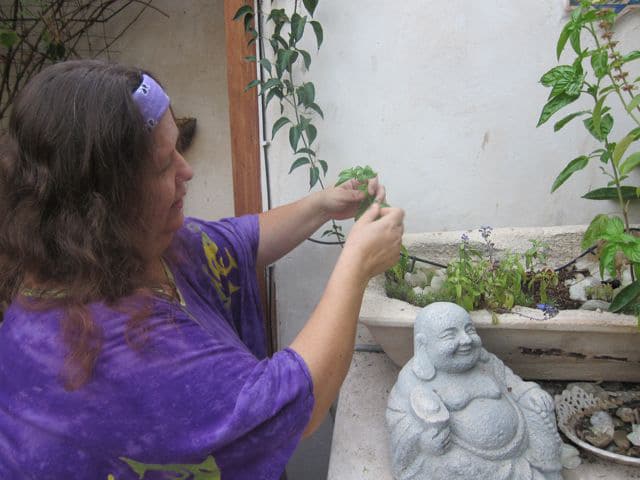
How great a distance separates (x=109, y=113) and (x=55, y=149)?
10 cm

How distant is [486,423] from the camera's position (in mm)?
1211

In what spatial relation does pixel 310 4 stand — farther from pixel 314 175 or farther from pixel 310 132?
pixel 314 175

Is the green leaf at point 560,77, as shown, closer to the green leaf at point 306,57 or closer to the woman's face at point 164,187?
the green leaf at point 306,57

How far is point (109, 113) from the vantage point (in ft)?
2.89

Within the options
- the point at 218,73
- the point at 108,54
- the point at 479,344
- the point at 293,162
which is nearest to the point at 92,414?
the point at 479,344

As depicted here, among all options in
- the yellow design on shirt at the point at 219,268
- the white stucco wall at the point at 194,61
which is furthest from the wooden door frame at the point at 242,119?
the white stucco wall at the point at 194,61

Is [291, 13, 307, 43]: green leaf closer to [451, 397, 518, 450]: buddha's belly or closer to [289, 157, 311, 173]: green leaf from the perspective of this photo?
[289, 157, 311, 173]: green leaf

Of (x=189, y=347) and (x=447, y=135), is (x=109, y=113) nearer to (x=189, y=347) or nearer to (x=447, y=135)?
(x=189, y=347)

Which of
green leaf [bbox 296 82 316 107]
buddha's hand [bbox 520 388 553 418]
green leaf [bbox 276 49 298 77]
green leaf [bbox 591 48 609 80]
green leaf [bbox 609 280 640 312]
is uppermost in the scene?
green leaf [bbox 276 49 298 77]

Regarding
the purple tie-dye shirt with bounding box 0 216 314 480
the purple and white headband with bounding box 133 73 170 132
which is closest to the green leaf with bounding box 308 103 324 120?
the purple and white headband with bounding box 133 73 170 132

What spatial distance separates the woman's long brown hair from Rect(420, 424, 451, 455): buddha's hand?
0.66 m

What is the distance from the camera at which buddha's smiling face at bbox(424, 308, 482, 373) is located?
124cm

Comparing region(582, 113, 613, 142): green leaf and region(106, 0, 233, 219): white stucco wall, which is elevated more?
region(106, 0, 233, 219): white stucco wall

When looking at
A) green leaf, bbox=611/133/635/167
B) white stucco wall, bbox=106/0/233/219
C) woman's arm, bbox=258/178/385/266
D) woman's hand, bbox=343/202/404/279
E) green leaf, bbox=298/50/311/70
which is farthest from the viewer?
white stucco wall, bbox=106/0/233/219
